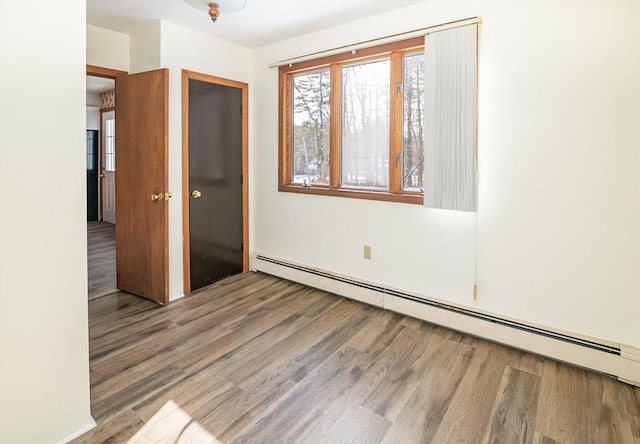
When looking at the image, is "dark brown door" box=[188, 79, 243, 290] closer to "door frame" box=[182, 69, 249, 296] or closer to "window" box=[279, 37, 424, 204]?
"door frame" box=[182, 69, 249, 296]

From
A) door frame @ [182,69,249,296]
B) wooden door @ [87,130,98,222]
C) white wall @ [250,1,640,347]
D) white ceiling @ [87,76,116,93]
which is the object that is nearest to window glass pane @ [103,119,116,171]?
wooden door @ [87,130,98,222]

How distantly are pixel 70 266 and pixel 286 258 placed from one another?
8.00ft

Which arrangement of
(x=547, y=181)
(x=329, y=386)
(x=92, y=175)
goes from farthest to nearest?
1. (x=92, y=175)
2. (x=547, y=181)
3. (x=329, y=386)

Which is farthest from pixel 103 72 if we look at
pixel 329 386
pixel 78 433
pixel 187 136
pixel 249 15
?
pixel 329 386

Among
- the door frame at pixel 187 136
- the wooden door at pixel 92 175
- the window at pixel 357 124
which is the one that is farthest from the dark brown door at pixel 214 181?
the wooden door at pixel 92 175

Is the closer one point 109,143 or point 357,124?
point 357,124

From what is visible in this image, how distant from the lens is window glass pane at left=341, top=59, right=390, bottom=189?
317 centimetres

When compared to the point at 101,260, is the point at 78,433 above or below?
below

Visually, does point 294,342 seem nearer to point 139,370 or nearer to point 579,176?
point 139,370

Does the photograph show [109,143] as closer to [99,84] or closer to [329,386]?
[99,84]

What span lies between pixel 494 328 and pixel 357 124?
199cm

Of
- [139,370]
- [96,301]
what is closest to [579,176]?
[139,370]

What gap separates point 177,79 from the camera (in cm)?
334

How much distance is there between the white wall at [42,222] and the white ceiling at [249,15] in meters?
1.35
